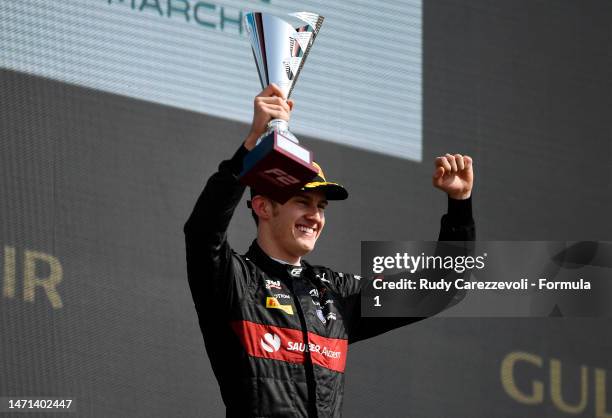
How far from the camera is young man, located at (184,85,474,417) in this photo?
2188 mm

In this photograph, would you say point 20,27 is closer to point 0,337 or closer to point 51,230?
point 51,230

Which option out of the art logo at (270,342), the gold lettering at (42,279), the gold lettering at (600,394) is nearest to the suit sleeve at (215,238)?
the art logo at (270,342)

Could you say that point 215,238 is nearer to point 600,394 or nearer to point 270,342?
point 270,342

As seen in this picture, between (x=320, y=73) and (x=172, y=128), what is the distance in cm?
61

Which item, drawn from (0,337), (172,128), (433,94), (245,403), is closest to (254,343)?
(245,403)

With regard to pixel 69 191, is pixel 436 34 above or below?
above

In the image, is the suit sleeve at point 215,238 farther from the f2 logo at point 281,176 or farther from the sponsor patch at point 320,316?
the sponsor patch at point 320,316

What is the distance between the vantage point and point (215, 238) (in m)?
2.21

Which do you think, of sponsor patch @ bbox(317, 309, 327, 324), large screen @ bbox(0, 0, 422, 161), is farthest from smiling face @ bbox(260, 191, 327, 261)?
large screen @ bbox(0, 0, 422, 161)

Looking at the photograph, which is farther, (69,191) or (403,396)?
(403,396)

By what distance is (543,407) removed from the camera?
3760 mm

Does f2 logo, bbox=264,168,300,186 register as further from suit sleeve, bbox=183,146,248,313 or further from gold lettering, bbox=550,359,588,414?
gold lettering, bbox=550,359,588,414

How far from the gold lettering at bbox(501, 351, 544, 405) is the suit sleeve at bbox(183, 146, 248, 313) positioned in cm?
168

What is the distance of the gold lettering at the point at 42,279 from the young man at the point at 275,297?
818 millimetres
